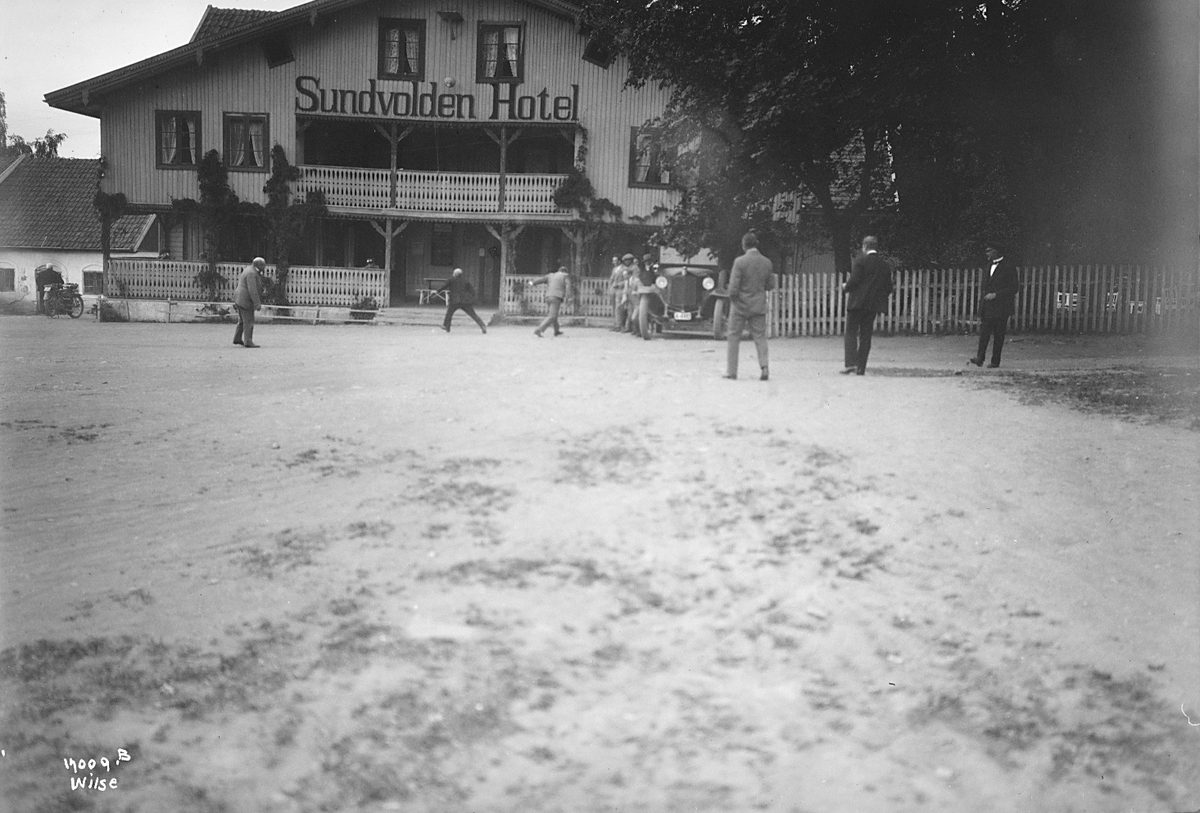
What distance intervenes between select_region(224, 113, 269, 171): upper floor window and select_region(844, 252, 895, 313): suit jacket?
76.3 ft

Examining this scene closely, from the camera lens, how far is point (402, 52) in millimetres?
33156

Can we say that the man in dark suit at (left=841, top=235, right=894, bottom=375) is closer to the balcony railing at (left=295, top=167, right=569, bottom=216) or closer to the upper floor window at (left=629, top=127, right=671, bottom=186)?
the upper floor window at (left=629, top=127, right=671, bottom=186)

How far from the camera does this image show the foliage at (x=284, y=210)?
32938 mm

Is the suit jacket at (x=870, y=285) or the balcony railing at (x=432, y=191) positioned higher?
the balcony railing at (x=432, y=191)

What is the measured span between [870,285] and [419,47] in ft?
72.3

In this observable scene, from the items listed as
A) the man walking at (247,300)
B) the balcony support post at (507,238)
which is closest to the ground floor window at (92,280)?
the balcony support post at (507,238)

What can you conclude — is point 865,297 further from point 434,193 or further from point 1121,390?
point 434,193

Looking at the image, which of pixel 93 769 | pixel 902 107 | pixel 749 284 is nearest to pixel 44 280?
pixel 902 107

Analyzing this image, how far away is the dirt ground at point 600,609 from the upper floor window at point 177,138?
2421 cm

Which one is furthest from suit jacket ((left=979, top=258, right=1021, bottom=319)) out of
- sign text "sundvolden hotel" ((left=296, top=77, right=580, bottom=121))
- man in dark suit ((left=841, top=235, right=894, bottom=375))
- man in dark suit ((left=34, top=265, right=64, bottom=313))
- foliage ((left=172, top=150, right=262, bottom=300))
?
man in dark suit ((left=34, top=265, right=64, bottom=313))

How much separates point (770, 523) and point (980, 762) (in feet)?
10.3

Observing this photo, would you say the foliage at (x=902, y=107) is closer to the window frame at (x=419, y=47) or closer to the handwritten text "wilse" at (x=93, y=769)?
the window frame at (x=419, y=47)

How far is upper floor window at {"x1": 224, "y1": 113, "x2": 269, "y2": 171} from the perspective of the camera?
109 feet

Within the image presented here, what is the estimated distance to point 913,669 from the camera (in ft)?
16.7
